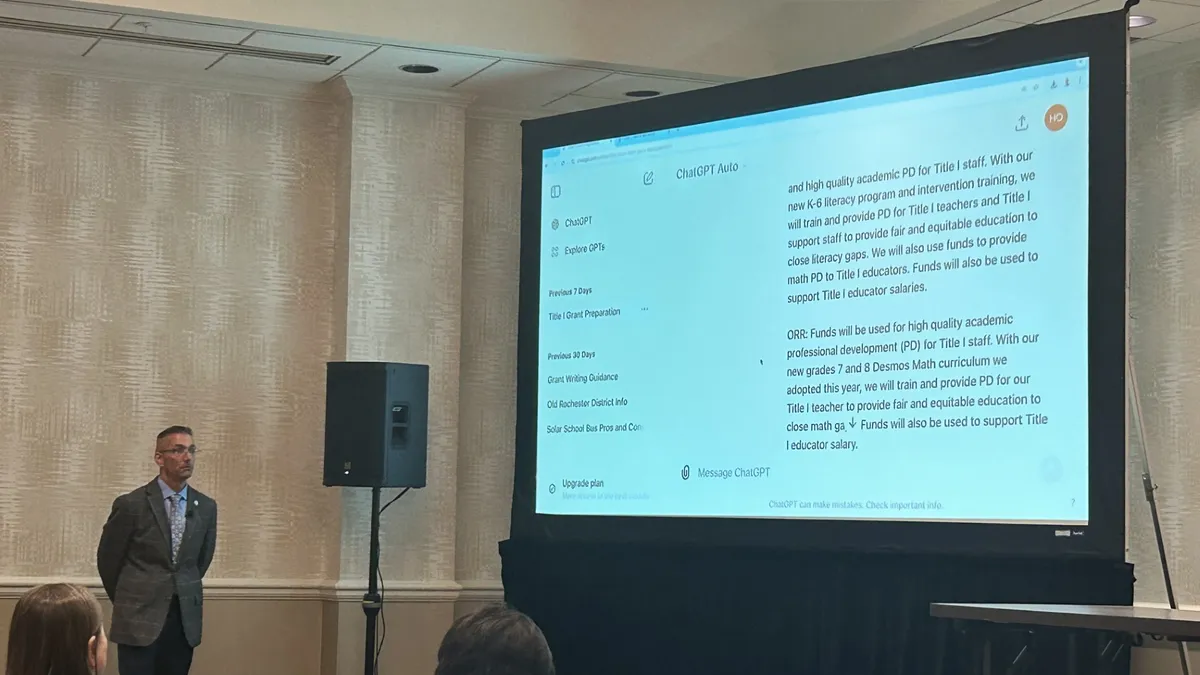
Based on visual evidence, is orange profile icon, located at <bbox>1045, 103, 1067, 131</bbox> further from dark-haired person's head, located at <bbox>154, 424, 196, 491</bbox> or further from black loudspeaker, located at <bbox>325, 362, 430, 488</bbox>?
dark-haired person's head, located at <bbox>154, 424, 196, 491</bbox>

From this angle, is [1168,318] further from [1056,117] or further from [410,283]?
[410,283]

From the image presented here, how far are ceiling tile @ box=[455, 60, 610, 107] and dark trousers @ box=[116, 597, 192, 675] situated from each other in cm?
270

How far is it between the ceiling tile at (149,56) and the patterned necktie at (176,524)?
1.95 m

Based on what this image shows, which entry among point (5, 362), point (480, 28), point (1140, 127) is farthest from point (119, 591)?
point (1140, 127)

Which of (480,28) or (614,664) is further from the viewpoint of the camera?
(480,28)

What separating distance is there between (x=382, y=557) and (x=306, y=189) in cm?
180

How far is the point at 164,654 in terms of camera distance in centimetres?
584

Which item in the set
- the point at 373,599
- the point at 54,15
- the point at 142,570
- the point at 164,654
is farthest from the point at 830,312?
the point at 54,15

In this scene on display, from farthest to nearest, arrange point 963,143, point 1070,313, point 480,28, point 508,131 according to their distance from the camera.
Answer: point 508,131 → point 480,28 → point 963,143 → point 1070,313

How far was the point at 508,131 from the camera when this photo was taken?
7.15 metres

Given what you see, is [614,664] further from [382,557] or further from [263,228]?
[263,228]

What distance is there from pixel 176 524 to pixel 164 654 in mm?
553

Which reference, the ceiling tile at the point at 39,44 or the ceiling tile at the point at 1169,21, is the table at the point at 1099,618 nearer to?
the ceiling tile at the point at 1169,21

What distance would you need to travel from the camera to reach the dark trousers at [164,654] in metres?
5.73
